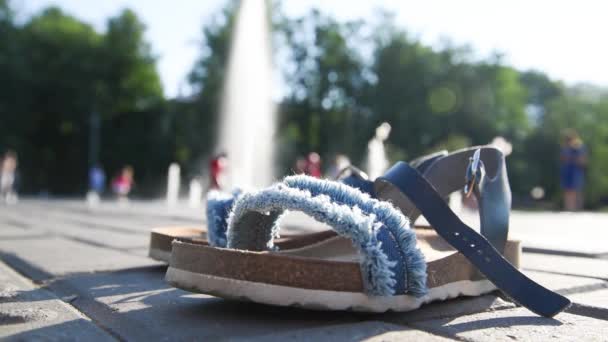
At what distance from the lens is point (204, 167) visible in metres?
32.8

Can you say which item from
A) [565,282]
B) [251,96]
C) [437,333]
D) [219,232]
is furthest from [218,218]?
[251,96]

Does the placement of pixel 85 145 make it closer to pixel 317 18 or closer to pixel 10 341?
pixel 317 18

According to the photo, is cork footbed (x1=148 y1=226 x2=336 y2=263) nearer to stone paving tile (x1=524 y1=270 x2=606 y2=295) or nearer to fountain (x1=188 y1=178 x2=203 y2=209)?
stone paving tile (x1=524 y1=270 x2=606 y2=295)

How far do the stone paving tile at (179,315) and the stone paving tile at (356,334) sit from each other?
5 centimetres

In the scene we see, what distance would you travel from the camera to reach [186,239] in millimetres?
2568

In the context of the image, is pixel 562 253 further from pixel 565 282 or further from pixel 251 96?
pixel 251 96

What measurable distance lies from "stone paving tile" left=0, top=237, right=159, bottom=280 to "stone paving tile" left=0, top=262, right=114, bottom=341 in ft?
1.73

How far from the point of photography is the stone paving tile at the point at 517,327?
155cm

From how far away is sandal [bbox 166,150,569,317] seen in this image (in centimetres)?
158

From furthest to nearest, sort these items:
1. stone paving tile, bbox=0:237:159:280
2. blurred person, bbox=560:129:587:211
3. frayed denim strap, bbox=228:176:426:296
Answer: blurred person, bbox=560:129:587:211 → stone paving tile, bbox=0:237:159:280 → frayed denim strap, bbox=228:176:426:296

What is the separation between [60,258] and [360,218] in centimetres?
212

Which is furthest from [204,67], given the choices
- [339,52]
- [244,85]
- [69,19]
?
[69,19]

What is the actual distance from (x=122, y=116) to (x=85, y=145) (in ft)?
9.46

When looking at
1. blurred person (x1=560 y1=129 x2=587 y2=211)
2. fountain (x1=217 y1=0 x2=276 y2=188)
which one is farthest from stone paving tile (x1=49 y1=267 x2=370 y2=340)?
fountain (x1=217 y1=0 x2=276 y2=188)
